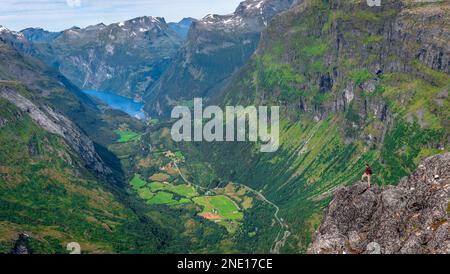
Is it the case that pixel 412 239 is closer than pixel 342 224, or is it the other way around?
pixel 412 239

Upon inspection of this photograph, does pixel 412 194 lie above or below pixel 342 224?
above
